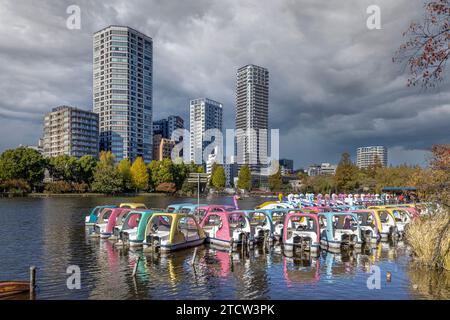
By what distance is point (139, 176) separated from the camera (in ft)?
391

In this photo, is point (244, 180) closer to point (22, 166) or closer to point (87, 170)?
point (87, 170)

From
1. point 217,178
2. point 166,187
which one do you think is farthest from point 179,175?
point 217,178

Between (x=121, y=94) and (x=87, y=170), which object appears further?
(x=121, y=94)

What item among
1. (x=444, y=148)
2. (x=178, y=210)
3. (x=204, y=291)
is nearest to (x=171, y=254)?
(x=204, y=291)

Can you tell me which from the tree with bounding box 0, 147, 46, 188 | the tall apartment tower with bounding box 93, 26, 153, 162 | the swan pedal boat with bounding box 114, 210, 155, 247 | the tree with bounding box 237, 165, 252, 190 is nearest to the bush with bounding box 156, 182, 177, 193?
the tree with bounding box 0, 147, 46, 188

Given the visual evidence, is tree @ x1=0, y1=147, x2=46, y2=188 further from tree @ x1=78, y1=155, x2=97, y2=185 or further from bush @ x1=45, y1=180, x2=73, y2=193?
tree @ x1=78, y1=155, x2=97, y2=185

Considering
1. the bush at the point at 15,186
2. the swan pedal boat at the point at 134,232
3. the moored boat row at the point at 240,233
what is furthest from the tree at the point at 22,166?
the swan pedal boat at the point at 134,232

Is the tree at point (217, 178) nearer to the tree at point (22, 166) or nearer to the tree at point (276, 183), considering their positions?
the tree at point (276, 183)

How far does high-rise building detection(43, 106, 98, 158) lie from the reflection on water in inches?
5133

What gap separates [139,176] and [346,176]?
64.6 meters

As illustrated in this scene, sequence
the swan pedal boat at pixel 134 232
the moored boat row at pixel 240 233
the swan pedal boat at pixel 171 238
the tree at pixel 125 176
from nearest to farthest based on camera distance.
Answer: the swan pedal boat at pixel 171 238 < the moored boat row at pixel 240 233 < the swan pedal boat at pixel 134 232 < the tree at pixel 125 176

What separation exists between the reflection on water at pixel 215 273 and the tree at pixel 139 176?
8897 cm

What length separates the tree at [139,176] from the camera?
119 metres
